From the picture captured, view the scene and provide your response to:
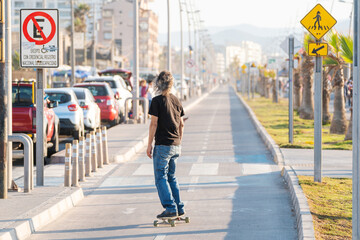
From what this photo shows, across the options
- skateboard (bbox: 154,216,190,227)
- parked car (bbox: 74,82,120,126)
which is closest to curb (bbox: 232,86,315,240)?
skateboard (bbox: 154,216,190,227)

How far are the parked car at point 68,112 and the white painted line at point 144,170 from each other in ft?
19.3

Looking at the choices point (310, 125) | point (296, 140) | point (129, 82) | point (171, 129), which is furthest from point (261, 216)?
point (129, 82)

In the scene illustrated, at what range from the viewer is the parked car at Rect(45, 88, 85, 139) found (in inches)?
877

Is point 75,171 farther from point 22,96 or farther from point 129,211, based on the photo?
point 22,96

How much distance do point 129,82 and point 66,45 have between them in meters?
45.0

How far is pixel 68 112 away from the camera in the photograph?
22359 mm

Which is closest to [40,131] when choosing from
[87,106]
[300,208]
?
[300,208]

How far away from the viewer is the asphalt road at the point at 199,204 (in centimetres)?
912

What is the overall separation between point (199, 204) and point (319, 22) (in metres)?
3.86

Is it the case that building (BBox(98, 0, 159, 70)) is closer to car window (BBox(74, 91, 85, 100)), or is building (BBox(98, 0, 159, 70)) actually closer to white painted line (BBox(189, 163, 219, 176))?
car window (BBox(74, 91, 85, 100))

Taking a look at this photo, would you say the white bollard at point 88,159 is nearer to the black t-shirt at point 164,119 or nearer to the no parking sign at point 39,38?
the no parking sign at point 39,38

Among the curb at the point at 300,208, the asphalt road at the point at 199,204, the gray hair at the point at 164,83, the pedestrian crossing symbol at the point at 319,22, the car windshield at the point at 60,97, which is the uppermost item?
the pedestrian crossing symbol at the point at 319,22

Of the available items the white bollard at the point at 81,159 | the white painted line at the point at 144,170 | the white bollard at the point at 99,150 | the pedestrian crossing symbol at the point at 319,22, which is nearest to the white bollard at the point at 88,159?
the white bollard at the point at 81,159

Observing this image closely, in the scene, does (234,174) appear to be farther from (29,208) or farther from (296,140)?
(296,140)
